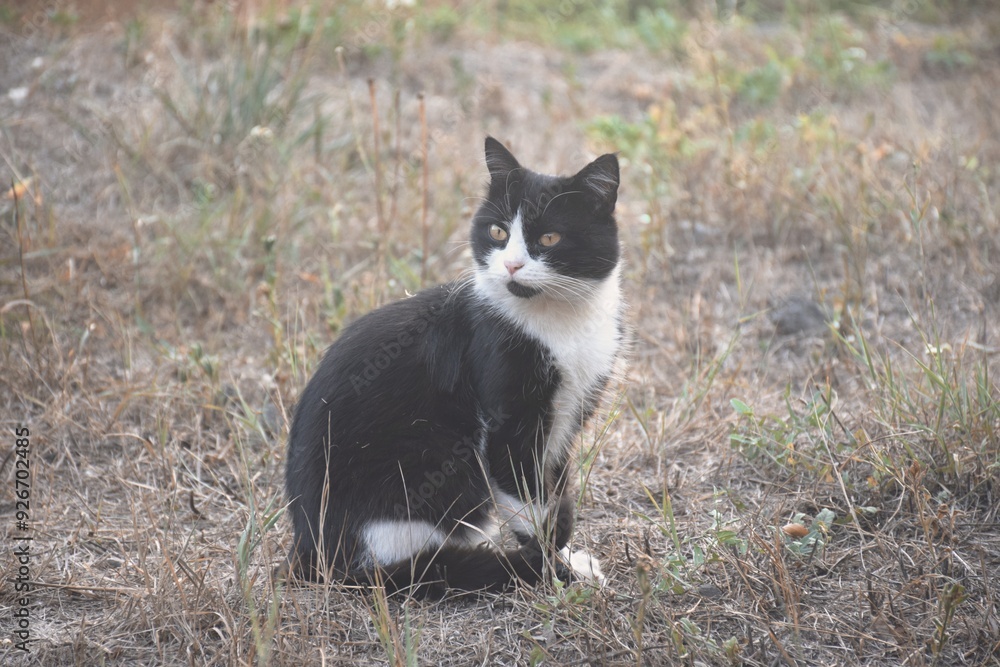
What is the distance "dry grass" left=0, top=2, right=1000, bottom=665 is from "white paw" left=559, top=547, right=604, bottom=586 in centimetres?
6

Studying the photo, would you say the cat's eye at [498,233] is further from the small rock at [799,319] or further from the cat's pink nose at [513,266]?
the small rock at [799,319]

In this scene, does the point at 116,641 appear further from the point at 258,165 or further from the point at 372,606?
the point at 258,165

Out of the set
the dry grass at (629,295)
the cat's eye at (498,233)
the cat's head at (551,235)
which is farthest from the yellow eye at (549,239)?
the dry grass at (629,295)

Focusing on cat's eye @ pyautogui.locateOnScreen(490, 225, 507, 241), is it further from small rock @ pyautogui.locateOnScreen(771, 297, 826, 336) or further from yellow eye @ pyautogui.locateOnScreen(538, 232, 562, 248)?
small rock @ pyautogui.locateOnScreen(771, 297, 826, 336)

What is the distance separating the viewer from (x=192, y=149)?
4.34 metres

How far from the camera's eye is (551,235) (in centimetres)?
225

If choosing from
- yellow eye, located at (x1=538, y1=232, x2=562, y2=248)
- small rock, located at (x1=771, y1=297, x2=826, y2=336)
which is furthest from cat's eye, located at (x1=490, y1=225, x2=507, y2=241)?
small rock, located at (x1=771, y1=297, x2=826, y2=336)

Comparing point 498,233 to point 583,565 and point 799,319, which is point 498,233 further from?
point 799,319

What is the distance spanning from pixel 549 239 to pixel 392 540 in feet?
2.92

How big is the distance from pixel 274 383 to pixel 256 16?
294 cm

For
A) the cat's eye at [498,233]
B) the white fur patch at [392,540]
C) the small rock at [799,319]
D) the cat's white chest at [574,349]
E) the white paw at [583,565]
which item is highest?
the cat's eye at [498,233]

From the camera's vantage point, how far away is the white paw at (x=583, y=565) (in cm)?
210

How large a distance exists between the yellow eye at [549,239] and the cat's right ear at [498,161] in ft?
0.81

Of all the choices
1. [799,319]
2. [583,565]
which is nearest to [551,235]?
[583,565]
